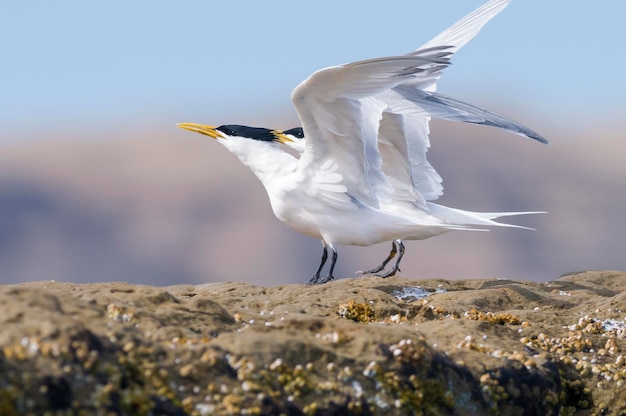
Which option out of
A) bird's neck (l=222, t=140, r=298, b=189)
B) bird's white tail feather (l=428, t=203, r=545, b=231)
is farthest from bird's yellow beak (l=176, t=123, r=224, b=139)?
bird's white tail feather (l=428, t=203, r=545, b=231)

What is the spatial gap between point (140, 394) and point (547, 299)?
5.55 m

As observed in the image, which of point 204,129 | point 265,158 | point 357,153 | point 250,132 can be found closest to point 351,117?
point 357,153

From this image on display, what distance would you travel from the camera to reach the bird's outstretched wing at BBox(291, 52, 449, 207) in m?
8.70

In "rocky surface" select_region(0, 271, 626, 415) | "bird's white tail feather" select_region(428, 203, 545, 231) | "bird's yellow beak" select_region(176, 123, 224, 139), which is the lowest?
"bird's white tail feather" select_region(428, 203, 545, 231)

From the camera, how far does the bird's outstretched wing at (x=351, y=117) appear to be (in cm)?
870

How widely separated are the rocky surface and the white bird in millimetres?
2131

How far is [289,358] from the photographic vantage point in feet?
16.3

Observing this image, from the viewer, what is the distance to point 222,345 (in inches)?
195

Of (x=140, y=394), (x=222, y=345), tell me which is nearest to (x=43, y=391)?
(x=140, y=394)

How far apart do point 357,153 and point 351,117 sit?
55 cm

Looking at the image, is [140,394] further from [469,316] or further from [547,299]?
[547,299]

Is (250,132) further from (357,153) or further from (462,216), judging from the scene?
(462,216)

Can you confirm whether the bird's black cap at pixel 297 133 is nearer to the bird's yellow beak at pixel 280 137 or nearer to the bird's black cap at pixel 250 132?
the bird's yellow beak at pixel 280 137

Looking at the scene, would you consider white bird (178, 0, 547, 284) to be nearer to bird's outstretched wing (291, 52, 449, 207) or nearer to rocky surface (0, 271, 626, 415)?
bird's outstretched wing (291, 52, 449, 207)
